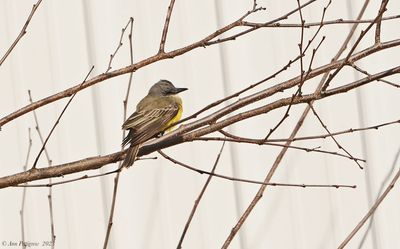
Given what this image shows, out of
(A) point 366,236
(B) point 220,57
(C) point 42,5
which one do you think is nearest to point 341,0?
(B) point 220,57

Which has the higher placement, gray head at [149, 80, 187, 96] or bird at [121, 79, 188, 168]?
gray head at [149, 80, 187, 96]

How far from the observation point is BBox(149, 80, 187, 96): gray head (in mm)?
3264

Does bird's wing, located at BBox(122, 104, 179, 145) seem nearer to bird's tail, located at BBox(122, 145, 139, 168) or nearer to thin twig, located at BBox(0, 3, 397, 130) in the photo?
bird's tail, located at BBox(122, 145, 139, 168)

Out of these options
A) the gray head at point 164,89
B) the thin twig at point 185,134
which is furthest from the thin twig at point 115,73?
the gray head at point 164,89

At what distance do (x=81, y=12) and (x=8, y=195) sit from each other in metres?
0.83

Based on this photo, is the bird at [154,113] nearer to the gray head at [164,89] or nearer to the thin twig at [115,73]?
the gray head at [164,89]

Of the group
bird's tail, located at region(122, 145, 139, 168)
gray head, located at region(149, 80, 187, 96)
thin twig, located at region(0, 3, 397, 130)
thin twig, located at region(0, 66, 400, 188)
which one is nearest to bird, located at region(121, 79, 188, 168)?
gray head, located at region(149, 80, 187, 96)

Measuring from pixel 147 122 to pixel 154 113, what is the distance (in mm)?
182

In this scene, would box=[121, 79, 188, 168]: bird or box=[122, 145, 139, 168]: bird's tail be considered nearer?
box=[122, 145, 139, 168]: bird's tail

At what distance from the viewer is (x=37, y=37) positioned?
3232mm

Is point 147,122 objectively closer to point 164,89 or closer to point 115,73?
point 164,89

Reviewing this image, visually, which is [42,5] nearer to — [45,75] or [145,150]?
[45,75]

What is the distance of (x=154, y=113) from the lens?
371cm

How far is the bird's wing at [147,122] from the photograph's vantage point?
3.17 metres
